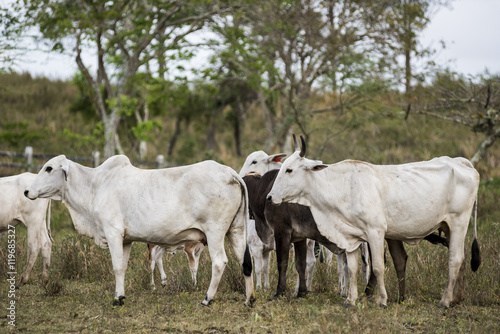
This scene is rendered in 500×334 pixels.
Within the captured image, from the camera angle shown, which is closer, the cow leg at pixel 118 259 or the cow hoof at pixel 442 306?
the cow hoof at pixel 442 306

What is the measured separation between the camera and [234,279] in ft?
22.6

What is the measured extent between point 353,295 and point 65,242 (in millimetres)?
4481

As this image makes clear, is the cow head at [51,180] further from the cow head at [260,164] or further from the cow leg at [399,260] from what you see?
the cow leg at [399,260]

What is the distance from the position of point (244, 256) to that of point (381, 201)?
156 cm

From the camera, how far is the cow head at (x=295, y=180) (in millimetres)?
6152

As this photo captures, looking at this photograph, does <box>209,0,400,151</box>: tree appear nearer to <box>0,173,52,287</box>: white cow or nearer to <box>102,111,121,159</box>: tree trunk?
<box>102,111,121,159</box>: tree trunk

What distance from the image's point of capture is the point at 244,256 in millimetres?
6117

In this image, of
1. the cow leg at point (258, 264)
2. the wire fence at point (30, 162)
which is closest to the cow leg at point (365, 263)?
the cow leg at point (258, 264)

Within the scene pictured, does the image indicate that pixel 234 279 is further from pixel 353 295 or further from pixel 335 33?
pixel 335 33

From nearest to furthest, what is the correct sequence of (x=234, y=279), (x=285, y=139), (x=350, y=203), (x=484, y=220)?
(x=350, y=203)
(x=234, y=279)
(x=484, y=220)
(x=285, y=139)

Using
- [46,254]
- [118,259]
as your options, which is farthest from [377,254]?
[46,254]

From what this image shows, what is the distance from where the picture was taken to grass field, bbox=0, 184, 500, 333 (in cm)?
523

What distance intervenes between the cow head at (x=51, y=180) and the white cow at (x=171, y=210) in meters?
0.07

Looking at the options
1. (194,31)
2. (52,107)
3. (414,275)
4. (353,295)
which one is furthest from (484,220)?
(52,107)
